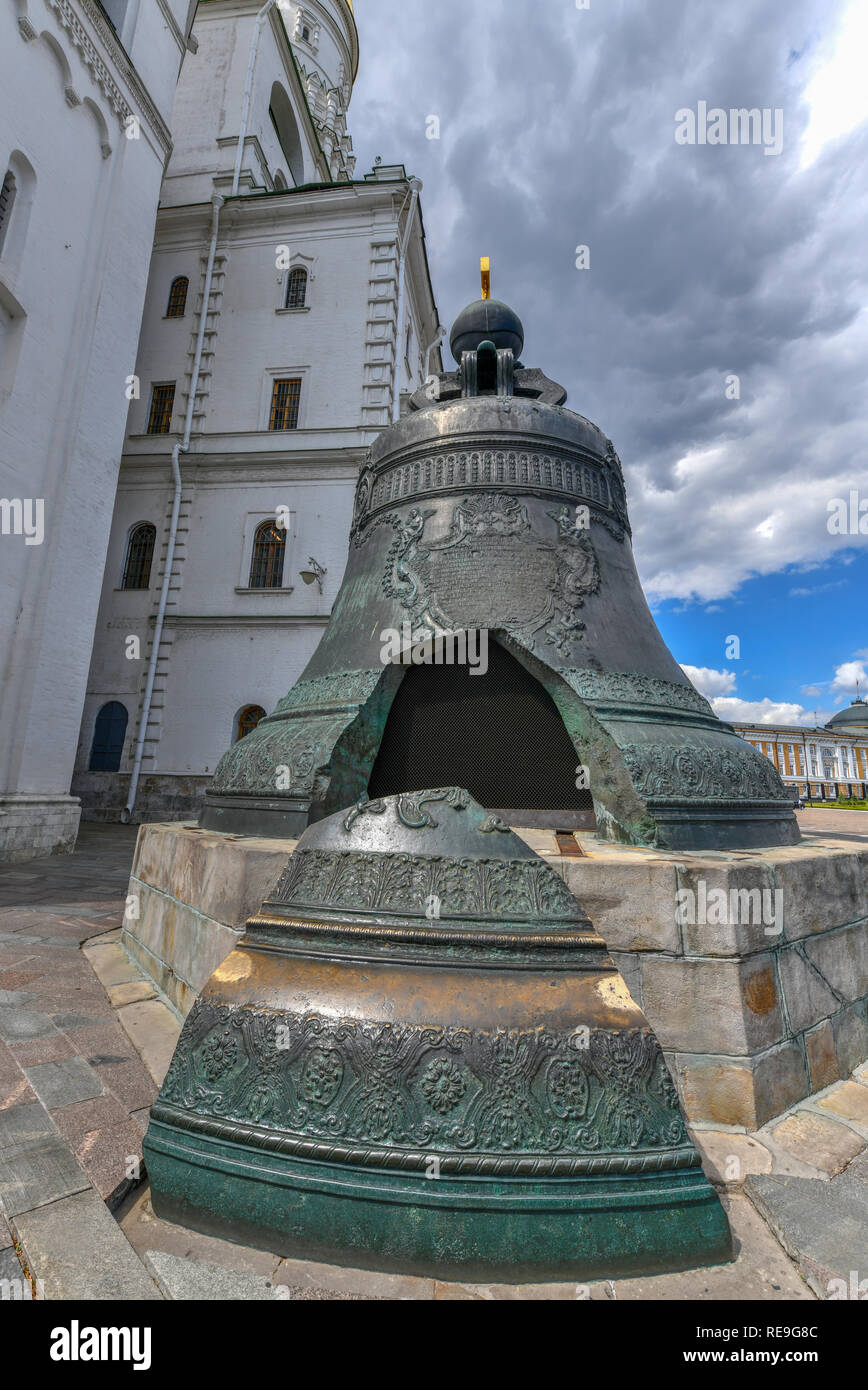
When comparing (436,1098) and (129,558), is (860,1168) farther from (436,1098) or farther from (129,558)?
(129,558)

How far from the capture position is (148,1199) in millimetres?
1585

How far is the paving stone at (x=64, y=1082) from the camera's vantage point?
6.77 feet

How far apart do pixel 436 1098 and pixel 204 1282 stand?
0.53 metres

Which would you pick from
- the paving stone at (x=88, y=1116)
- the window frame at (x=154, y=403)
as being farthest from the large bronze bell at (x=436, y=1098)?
the window frame at (x=154, y=403)

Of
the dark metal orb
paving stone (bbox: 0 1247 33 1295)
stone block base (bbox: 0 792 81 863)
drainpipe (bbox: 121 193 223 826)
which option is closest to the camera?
paving stone (bbox: 0 1247 33 1295)

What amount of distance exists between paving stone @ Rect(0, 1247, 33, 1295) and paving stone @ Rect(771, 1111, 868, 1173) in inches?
71.5

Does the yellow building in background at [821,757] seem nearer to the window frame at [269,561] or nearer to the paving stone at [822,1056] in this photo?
the window frame at [269,561]

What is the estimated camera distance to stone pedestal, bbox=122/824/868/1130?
1996 millimetres

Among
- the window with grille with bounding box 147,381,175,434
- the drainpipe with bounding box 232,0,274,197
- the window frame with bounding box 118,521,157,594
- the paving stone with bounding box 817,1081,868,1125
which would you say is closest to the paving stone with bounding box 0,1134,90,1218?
the paving stone with bounding box 817,1081,868,1125

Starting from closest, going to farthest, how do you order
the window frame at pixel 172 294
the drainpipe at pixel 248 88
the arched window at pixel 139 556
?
the arched window at pixel 139 556
the window frame at pixel 172 294
the drainpipe at pixel 248 88

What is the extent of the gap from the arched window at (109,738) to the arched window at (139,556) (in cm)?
278

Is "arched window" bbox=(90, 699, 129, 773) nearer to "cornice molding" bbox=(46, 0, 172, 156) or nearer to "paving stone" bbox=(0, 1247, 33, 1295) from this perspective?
"cornice molding" bbox=(46, 0, 172, 156)

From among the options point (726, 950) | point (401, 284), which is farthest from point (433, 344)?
point (726, 950)
